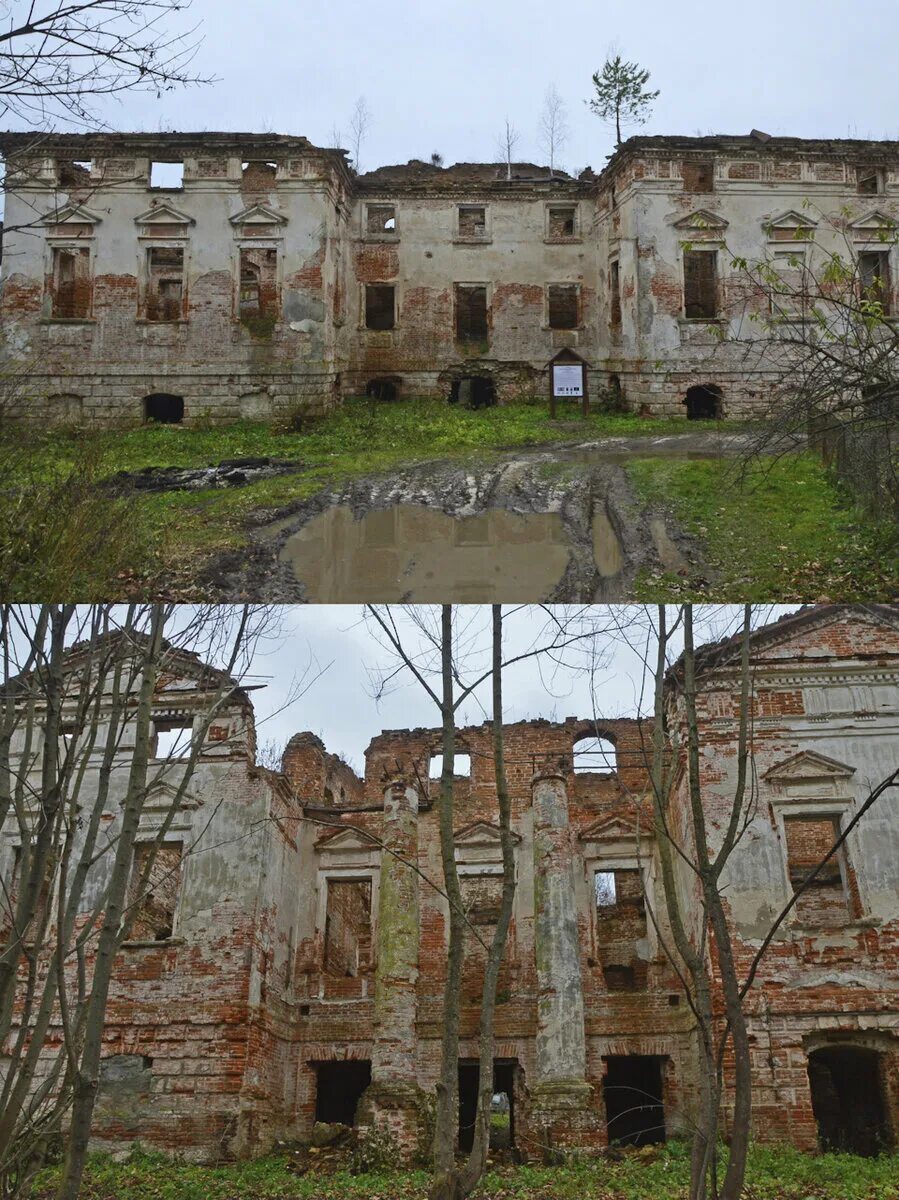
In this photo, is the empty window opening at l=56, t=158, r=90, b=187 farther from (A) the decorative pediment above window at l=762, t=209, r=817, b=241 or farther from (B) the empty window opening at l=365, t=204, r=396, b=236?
(A) the decorative pediment above window at l=762, t=209, r=817, b=241

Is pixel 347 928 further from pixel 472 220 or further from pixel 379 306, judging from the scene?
pixel 472 220

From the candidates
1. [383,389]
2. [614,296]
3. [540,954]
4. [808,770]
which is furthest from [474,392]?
[540,954]

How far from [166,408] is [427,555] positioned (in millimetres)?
12259

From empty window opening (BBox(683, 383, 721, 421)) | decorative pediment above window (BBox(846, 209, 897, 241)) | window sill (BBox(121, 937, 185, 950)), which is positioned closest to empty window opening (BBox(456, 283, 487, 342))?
empty window opening (BBox(683, 383, 721, 421))

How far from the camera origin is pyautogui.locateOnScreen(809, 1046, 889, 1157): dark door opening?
14.5 m

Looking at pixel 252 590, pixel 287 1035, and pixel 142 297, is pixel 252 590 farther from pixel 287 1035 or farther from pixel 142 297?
pixel 142 297

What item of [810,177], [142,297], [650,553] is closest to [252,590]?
[650,553]

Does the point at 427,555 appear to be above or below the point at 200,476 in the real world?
below

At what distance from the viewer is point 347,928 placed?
787 inches

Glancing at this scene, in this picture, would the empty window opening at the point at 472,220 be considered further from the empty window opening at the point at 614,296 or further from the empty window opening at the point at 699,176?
the empty window opening at the point at 699,176

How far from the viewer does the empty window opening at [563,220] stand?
2719cm

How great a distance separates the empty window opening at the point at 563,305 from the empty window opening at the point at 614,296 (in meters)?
1.23

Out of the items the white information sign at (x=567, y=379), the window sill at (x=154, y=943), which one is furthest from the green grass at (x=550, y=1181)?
the white information sign at (x=567, y=379)

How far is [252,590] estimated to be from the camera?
1298 cm
